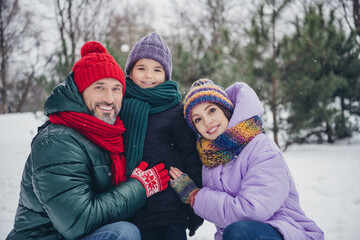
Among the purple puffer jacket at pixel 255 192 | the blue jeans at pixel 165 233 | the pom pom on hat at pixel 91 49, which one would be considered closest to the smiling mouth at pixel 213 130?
the purple puffer jacket at pixel 255 192

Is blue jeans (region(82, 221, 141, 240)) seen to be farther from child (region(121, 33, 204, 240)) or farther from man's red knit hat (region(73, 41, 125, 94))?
man's red knit hat (region(73, 41, 125, 94))

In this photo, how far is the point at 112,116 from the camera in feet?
5.50

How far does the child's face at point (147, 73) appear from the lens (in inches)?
79.5

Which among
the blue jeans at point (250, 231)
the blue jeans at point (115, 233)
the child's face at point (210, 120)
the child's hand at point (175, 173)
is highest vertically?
the child's face at point (210, 120)

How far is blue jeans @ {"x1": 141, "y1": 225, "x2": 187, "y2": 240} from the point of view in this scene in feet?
5.59

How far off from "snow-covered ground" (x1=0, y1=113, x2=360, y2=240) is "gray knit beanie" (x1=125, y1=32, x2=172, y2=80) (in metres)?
1.86

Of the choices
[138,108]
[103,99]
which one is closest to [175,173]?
[138,108]

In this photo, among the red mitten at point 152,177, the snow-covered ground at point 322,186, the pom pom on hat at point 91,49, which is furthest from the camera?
the snow-covered ground at point 322,186

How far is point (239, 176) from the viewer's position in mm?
1594

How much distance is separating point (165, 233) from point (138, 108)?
2.93 feet

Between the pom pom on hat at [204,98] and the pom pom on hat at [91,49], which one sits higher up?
the pom pom on hat at [91,49]

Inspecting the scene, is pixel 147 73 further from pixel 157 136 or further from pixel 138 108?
pixel 157 136

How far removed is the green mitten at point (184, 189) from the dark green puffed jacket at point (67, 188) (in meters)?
0.26

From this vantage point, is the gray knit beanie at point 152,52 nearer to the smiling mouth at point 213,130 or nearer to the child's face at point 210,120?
the child's face at point 210,120
